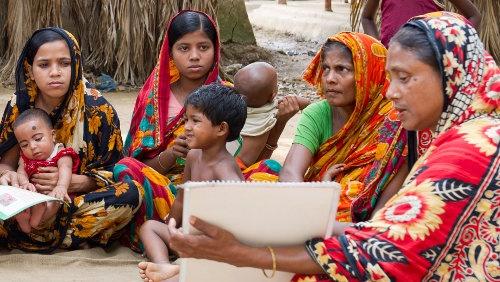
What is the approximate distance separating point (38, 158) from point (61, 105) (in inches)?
12.4

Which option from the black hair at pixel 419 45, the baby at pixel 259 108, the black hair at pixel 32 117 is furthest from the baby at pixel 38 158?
the black hair at pixel 419 45

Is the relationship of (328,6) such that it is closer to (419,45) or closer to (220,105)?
(220,105)

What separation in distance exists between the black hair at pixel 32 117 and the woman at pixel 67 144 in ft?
0.40

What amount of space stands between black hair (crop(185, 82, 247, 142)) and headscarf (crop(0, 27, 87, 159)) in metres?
0.74

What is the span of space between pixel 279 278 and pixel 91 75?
692 centimetres

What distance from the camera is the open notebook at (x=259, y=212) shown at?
2135 mm

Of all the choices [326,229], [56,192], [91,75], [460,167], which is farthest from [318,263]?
[91,75]

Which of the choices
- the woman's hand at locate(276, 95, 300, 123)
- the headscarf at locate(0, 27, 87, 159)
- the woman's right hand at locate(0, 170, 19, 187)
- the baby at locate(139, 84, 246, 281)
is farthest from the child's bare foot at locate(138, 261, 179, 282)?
the woman's hand at locate(276, 95, 300, 123)

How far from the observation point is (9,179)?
3.68 m

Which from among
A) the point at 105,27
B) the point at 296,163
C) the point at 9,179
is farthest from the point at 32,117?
the point at 105,27

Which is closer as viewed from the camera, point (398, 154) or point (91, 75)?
point (398, 154)

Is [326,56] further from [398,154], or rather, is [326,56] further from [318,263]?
[318,263]

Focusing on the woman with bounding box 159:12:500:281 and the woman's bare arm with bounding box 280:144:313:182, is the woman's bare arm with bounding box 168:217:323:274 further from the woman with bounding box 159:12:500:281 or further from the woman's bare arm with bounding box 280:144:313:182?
the woman's bare arm with bounding box 280:144:313:182

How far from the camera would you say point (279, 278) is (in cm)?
233
